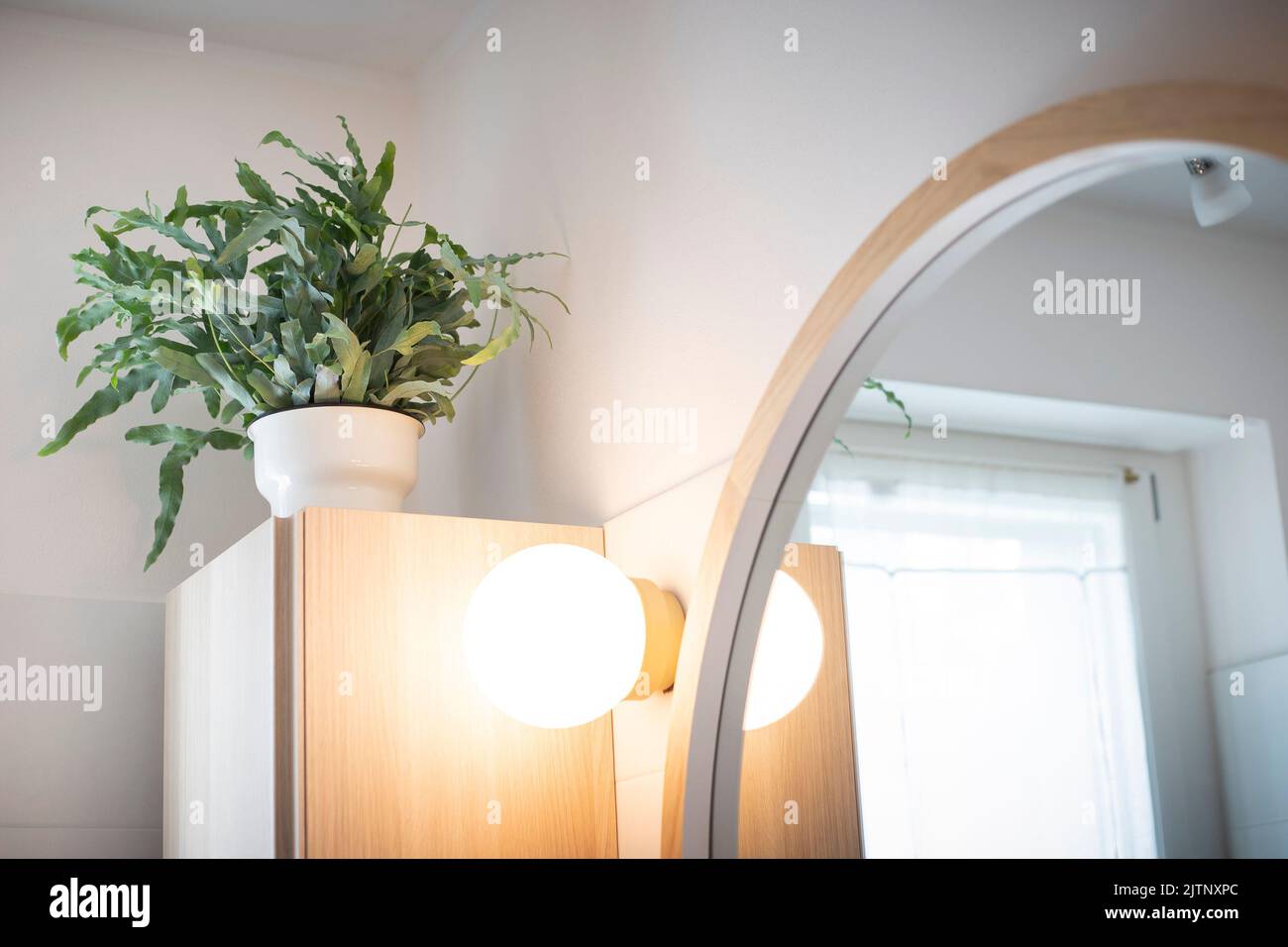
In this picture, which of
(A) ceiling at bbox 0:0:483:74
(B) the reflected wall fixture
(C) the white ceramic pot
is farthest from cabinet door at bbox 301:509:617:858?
(A) ceiling at bbox 0:0:483:74

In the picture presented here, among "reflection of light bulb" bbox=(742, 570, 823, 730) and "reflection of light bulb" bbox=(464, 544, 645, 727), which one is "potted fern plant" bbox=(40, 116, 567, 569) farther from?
"reflection of light bulb" bbox=(742, 570, 823, 730)

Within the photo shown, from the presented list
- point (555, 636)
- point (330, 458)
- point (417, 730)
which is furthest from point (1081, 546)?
point (330, 458)

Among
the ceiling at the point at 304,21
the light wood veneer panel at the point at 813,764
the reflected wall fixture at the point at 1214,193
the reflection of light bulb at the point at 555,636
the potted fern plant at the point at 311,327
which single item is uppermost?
the ceiling at the point at 304,21

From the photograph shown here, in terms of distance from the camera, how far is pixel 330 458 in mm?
1354

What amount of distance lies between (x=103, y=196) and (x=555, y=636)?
3.83 feet

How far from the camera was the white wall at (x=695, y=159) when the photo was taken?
919 millimetres

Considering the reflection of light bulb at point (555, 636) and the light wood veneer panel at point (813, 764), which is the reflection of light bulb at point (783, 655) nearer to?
the light wood veneer panel at point (813, 764)

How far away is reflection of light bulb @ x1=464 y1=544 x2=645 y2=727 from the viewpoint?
113 cm

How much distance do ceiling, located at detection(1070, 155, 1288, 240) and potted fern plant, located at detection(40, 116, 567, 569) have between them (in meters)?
0.76

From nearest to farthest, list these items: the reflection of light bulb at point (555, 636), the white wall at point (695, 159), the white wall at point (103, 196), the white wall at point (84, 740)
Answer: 1. the white wall at point (695, 159)
2. the reflection of light bulb at point (555, 636)
3. the white wall at point (84, 740)
4. the white wall at point (103, 196)

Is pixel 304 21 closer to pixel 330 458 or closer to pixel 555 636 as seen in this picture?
pixel 330 458

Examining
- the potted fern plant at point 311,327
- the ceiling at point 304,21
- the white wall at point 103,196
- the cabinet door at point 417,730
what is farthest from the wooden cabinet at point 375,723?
the ceiling at point 304,21

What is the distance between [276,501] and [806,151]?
663mm

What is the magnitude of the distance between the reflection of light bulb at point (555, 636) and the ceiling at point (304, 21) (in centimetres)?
108
